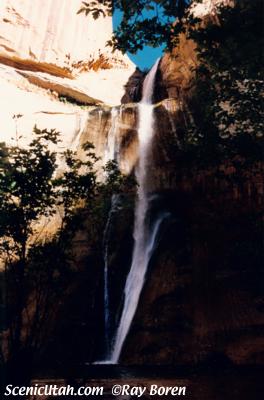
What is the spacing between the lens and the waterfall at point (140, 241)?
40.3ft

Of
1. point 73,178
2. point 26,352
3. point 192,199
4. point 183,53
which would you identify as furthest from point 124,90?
point 26,352

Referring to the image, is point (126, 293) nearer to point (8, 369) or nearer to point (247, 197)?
point (247, 197)

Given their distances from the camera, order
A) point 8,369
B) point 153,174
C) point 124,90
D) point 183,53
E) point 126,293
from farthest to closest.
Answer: point 124,90, point 183,53, point 153,174, point 126,293, point 8,369

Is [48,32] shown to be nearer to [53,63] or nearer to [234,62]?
[53,63]

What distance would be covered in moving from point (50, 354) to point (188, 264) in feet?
17.7

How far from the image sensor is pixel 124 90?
30.1 meters

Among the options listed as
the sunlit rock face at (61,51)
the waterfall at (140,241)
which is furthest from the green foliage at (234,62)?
the sunlit rock face at (61,51)

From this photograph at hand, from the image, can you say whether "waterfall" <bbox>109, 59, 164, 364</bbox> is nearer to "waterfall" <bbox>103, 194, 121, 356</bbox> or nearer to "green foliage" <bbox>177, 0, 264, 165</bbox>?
"waterfall" <bbox>103, 194, 121, 356</bbox>

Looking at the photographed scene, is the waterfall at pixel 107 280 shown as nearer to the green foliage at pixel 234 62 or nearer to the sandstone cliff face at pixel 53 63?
the green foliage at pixel 234 62

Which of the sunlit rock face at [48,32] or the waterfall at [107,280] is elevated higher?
the sunlit rock face at [48,32]

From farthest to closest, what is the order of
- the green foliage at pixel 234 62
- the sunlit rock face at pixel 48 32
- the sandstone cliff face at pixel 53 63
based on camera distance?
1. the sunlit rock face at pixel 48 32
2. the sandstone cliff face at pixel 53 63
3. the green foliage at pixel 234 62

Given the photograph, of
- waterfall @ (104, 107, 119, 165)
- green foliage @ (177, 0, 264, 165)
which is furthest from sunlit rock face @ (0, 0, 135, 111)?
green foliage @ (177, 0, 264, 165)

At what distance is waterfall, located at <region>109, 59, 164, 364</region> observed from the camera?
12.3 metres

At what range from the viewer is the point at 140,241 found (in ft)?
48.4
